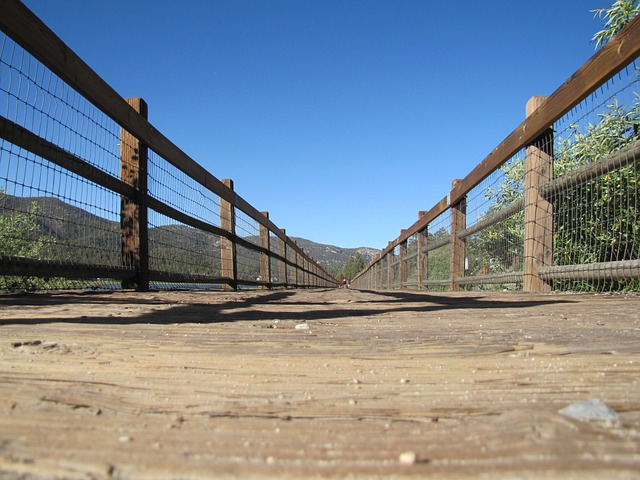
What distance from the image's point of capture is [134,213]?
13.5 feet

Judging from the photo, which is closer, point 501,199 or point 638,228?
point 638,228

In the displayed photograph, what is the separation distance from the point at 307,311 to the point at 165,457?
6.04 feet

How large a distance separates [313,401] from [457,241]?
5.77 metres

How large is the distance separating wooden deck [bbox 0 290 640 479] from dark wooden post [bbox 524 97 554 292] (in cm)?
230

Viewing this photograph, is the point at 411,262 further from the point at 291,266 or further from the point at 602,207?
the point at 602,207

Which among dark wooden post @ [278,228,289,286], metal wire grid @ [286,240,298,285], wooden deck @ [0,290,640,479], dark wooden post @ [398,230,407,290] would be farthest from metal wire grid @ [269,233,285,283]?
wooden deck @ [0,290,640,479]

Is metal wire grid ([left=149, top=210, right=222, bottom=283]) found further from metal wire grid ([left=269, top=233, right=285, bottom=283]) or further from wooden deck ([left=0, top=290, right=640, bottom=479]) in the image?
metal wire grid ([left=269, top=233, right=285, bottom=283])

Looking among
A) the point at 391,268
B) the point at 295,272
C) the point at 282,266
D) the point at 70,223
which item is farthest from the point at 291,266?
the point at 70,223

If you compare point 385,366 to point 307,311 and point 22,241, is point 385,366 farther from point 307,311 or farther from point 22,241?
point 22,241

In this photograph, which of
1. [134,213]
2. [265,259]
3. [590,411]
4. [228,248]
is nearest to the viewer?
[590,411]

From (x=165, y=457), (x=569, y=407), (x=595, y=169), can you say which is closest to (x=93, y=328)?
(x=165, y=457)

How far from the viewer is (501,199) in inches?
220

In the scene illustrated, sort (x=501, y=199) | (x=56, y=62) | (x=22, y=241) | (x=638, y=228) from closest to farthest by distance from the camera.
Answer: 1. (x=56, y=62)
2. (x=22, y=241)
3. (x=638, y=228)
4. (x=501, y=199)

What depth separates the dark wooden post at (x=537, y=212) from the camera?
12.9 ft
